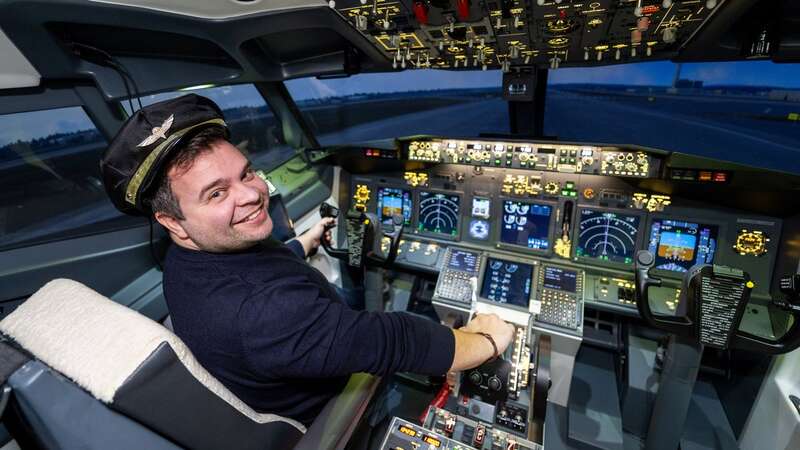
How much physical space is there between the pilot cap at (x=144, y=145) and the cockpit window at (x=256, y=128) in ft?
7.62

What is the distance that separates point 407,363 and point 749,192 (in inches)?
93.3

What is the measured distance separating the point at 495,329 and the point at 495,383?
254 millimetres

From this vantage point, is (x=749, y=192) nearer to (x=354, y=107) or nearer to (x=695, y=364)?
(x=695, y=364)

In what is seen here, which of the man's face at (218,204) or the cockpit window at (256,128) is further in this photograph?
the cockpit window at (256,128)

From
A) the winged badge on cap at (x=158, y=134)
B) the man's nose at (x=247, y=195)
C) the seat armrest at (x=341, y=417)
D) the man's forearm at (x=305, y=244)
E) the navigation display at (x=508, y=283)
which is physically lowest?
the navigation display at (x=508, y=283)

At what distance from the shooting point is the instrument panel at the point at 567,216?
223 centimetres

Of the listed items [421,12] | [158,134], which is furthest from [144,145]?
[421,12]

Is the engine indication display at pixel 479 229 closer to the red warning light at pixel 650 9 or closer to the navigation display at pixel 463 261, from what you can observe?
the navigation display at pixel 463 261

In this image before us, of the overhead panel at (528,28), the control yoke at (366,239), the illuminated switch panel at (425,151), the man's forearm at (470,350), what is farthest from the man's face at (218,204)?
the illuminated switch panel at (425,151)

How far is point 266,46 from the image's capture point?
251 centimetres

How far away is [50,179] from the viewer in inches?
83.1

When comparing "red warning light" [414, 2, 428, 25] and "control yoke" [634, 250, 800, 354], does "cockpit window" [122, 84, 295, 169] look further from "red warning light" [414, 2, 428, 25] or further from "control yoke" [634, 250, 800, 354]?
"control yoke" [634, 250, 800, 354]

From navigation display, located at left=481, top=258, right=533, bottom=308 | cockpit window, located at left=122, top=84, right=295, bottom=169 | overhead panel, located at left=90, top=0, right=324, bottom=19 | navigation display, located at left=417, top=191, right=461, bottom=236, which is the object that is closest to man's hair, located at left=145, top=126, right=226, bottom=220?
overhead panel, located at left=90, top=0, right=324, bottom=19

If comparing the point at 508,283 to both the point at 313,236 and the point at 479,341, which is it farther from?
the point at 479,341
